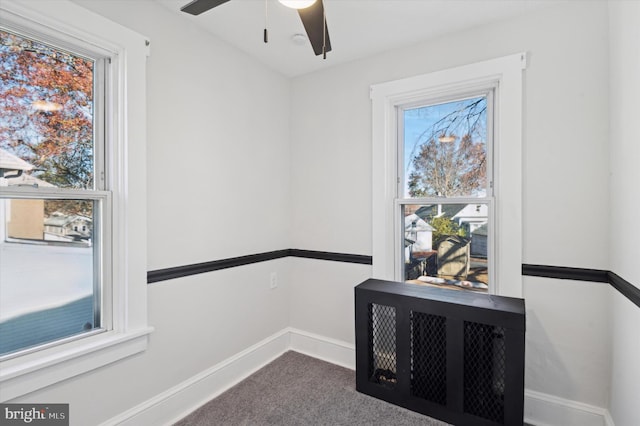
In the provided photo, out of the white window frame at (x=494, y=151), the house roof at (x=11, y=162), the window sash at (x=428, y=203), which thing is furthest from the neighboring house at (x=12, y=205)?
the window sash at (x=428, y=203)

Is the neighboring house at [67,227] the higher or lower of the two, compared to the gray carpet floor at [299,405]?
higher

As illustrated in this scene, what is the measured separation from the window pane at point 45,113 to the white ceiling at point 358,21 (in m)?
0.70

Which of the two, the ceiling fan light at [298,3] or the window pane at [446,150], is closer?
the ceiling fan light at [298,3]

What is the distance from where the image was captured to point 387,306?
80.1 inches

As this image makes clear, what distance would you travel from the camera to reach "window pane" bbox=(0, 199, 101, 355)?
4.63ft

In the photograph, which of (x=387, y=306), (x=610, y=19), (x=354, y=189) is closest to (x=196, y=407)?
(x=387, y=306)

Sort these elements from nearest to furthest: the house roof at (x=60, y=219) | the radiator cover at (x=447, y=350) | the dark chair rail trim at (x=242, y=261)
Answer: the house roof at (x=60, y=219) < the radiator cover at (x=447, y=350) < the dark chair rail trim at (x=242, y=261)

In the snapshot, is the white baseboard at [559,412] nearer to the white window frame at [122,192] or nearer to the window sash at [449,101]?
the window sash at [449,101]

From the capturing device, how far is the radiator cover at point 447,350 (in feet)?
5.51

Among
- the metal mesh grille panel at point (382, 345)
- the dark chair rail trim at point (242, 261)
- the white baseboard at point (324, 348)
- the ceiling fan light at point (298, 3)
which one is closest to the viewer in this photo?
the ceiling fan light at point (298, 3)

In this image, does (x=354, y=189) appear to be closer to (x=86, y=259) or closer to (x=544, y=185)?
(x=544, y=185)

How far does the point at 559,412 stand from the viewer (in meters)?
1.88

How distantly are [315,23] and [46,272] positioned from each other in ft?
5.60

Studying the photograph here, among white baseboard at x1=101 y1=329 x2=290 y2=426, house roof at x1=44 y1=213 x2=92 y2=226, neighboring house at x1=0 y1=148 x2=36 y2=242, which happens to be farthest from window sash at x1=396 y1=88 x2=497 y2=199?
neighboring house at x1=0 y1=148 x2=36 y2=242
